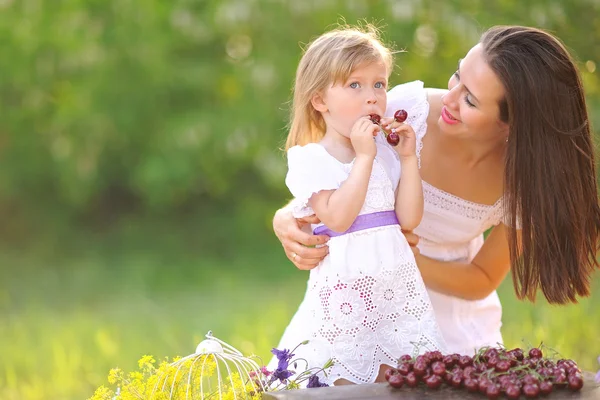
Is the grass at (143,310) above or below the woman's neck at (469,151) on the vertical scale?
above

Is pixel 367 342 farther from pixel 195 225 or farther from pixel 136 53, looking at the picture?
pixel 195 225

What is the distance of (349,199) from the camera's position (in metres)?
2.36

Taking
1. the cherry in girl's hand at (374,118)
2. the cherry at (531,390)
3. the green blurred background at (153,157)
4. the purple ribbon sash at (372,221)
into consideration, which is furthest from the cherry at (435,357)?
the green blurred background at (153,157)

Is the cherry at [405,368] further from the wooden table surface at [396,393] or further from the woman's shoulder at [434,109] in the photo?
the woman's shoulder at [434,109]

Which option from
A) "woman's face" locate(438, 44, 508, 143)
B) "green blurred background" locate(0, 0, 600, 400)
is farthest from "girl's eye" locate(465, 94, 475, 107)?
"green blurred background" locate(0, 0, 600, 400)

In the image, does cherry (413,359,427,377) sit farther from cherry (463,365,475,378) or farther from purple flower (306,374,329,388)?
purple flower (306,374,329,388)

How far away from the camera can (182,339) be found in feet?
17.4

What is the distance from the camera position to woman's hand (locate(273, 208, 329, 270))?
2.52m

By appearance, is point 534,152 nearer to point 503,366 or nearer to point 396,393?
point 503,366

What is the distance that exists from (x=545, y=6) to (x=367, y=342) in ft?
8.55

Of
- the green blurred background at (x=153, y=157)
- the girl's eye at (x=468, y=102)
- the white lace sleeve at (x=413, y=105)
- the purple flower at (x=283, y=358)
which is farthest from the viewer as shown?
the green blurred background at (x=153, y=157)

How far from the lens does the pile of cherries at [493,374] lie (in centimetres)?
202

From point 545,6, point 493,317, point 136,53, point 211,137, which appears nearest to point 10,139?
point 136,53

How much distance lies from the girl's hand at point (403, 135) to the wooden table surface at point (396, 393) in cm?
68
